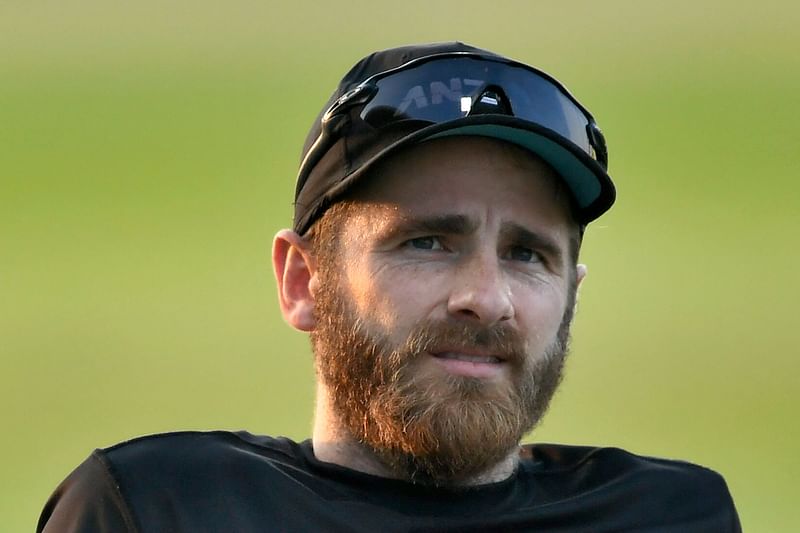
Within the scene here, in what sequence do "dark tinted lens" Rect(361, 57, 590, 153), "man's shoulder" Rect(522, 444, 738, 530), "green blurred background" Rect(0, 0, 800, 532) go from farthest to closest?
"green blurred background" Rect(0, 0, 800, 532) → "man's shoulder" Rect(522, 444, 738, 530) → "dark tinted lens" Rect(361, 57, 590, 153)

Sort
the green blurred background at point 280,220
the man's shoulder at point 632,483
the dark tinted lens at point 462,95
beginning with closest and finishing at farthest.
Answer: the dark tinted lens at point 462,95 → the man's shoulder at point 632,483 → the green blurred background at point 280,220

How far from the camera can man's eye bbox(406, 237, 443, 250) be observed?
1.83 metres

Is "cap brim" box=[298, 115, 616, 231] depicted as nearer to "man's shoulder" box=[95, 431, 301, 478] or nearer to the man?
the man

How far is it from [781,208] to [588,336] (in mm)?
1606

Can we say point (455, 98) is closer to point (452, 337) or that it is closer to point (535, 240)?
point (535, 240)

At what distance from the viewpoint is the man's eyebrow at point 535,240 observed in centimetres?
184

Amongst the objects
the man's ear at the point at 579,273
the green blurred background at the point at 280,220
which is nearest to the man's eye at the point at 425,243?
the man's ear at the point at 579,273

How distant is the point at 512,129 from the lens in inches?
72.1

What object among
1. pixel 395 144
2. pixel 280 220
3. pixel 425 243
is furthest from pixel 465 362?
pixel 280 220

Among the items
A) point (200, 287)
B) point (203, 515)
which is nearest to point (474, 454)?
point (203, 515)

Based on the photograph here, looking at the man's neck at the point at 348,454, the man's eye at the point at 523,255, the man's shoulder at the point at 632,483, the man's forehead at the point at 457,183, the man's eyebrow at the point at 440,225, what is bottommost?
the man's shoulder at the point at 632,483

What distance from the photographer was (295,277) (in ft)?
6.64

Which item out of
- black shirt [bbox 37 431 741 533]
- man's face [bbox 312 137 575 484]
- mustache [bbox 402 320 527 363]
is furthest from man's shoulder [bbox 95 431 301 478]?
mustache [bbox 402 320 527 363]

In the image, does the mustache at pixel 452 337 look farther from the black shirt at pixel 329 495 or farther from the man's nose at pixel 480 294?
the black shirt at pixel 329 495
